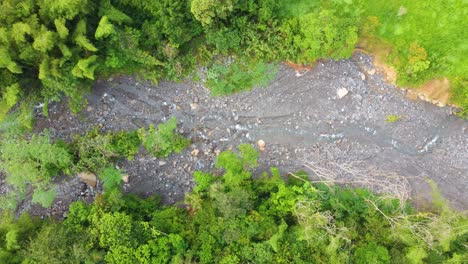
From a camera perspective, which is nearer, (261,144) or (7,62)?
(7,62)

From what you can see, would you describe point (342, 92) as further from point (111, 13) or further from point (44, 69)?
point (44, 69)

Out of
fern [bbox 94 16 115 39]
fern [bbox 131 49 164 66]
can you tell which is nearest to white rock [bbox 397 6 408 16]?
fern [bbox 131 49 164 66]

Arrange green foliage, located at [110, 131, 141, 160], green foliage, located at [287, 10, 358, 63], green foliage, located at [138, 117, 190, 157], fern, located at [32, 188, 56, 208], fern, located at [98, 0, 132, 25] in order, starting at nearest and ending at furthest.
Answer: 1. fern, located at [98, 0, 132, 25]
2. green foliage, located at [287, 10, 358, 63]
3. fern, located at [32, 188, 56, 208]
4. green foliage, located at [138, 117, 190, 157]
5. green foliage, located at [110, 131, 141, 160]

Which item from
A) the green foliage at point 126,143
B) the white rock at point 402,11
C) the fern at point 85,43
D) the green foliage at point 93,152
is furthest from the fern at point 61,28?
the white rock at point 402,11

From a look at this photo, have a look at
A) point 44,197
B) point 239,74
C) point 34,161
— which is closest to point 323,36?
point 239,74

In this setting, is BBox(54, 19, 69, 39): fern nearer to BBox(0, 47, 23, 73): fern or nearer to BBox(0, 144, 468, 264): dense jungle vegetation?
BBox(0, 47, 23, 73): fern

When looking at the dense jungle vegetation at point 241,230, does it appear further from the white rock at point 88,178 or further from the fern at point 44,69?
the fern at point 44,69
